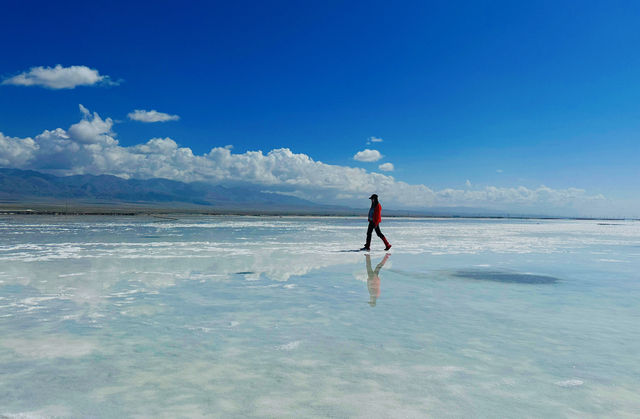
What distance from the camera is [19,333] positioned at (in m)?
5.02

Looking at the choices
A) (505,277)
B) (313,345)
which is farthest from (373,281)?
(313,345)

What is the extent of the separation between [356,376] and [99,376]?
2191 mm

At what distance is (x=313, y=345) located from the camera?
474cm

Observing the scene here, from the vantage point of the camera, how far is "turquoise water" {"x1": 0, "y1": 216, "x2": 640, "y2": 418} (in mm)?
3357

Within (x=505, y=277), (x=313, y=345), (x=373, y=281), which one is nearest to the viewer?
(x=313, y=345)

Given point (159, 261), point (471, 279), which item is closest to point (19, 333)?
point (159, 261)

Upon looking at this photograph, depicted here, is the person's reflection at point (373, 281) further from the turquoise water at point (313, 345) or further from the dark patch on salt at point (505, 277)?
the dark patch on salt at point (505, 277)

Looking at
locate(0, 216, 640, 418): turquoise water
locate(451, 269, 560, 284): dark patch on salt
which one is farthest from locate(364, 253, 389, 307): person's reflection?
locate(451, 269, 560, 284): dark patch on salt

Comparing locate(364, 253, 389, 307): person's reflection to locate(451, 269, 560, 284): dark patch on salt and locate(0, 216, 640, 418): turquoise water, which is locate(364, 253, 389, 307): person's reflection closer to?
locate(0, 216, 640, 418): turquoise water

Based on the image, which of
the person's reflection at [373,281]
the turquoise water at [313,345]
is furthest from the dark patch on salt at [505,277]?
the person's reflection at [373,281]

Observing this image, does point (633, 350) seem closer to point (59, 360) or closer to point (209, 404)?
point (209, 404)

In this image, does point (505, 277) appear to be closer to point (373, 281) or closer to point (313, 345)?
point (373, 281)

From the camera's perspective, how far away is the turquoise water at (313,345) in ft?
11.0

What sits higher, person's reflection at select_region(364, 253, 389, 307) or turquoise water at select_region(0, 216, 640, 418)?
person's reflection at select_region(364, 253, 389, 307)
